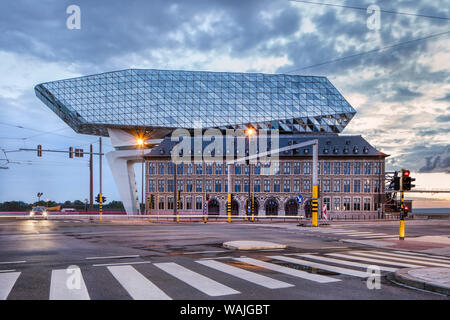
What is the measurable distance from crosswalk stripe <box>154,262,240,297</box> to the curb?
3.81m

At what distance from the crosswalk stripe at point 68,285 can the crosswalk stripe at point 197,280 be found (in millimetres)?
2035

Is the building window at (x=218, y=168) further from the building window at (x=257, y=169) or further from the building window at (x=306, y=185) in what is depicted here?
the building window at (x=306, y=185)

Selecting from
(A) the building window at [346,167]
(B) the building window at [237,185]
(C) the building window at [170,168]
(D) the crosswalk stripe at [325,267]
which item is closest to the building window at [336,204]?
(A) the building window at [346,167]

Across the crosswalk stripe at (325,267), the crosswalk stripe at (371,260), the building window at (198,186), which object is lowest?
the building window at (198,186)

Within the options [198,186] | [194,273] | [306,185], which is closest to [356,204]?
[306,185]

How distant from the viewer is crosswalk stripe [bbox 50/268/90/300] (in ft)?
21.0

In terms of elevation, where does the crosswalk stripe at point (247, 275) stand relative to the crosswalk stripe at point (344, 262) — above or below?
above

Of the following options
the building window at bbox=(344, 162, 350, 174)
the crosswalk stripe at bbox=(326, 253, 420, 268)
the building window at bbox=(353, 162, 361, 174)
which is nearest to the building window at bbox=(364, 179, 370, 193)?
the building window at bbox=(353, 162, 361, 174)

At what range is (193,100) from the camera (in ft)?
255

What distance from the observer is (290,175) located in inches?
2832

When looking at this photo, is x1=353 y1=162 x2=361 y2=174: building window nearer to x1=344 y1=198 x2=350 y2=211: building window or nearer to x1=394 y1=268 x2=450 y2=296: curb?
x1=344 y1=198 x2=350 y2=211: building window

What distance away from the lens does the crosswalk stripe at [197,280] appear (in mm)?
6801

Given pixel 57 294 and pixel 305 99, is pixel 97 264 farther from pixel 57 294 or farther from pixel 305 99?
pixel 305 99
